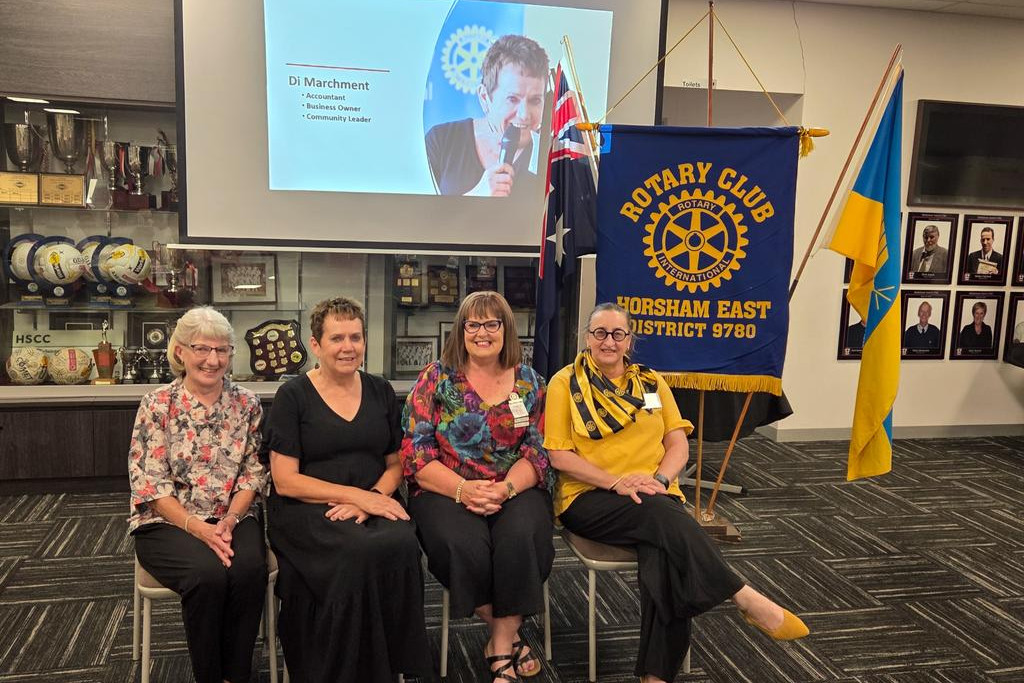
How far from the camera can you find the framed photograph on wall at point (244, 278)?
4.44 metres

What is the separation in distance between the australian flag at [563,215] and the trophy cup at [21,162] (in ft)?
9.08

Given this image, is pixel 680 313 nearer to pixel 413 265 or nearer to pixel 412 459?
pixel 412 459

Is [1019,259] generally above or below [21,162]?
below

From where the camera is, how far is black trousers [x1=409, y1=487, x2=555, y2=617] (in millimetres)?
2320

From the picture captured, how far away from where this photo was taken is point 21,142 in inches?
160

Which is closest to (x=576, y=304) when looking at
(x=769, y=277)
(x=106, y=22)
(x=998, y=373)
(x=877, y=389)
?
(x=769, y=277)

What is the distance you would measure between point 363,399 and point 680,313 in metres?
1.46

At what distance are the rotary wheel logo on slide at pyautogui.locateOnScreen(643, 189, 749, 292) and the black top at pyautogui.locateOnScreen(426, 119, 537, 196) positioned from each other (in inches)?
55.1

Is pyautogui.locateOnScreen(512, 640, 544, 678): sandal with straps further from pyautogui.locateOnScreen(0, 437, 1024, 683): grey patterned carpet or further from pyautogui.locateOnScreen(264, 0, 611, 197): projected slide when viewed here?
pyautogui.locateOnScreen(264, 0, 611, 197): projected slide

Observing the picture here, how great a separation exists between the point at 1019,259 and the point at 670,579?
4.74m

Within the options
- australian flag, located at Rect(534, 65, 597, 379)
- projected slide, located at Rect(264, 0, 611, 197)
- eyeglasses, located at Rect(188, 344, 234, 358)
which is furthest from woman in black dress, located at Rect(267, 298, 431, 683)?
projected slide, located at Rect(264, 0, 611, 197)

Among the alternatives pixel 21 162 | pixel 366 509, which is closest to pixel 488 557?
pixel 366 509

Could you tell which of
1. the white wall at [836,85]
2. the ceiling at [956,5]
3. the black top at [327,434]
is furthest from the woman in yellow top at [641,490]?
the ceiling at [956,5]

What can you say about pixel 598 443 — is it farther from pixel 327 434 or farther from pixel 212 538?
pixel 212 538
